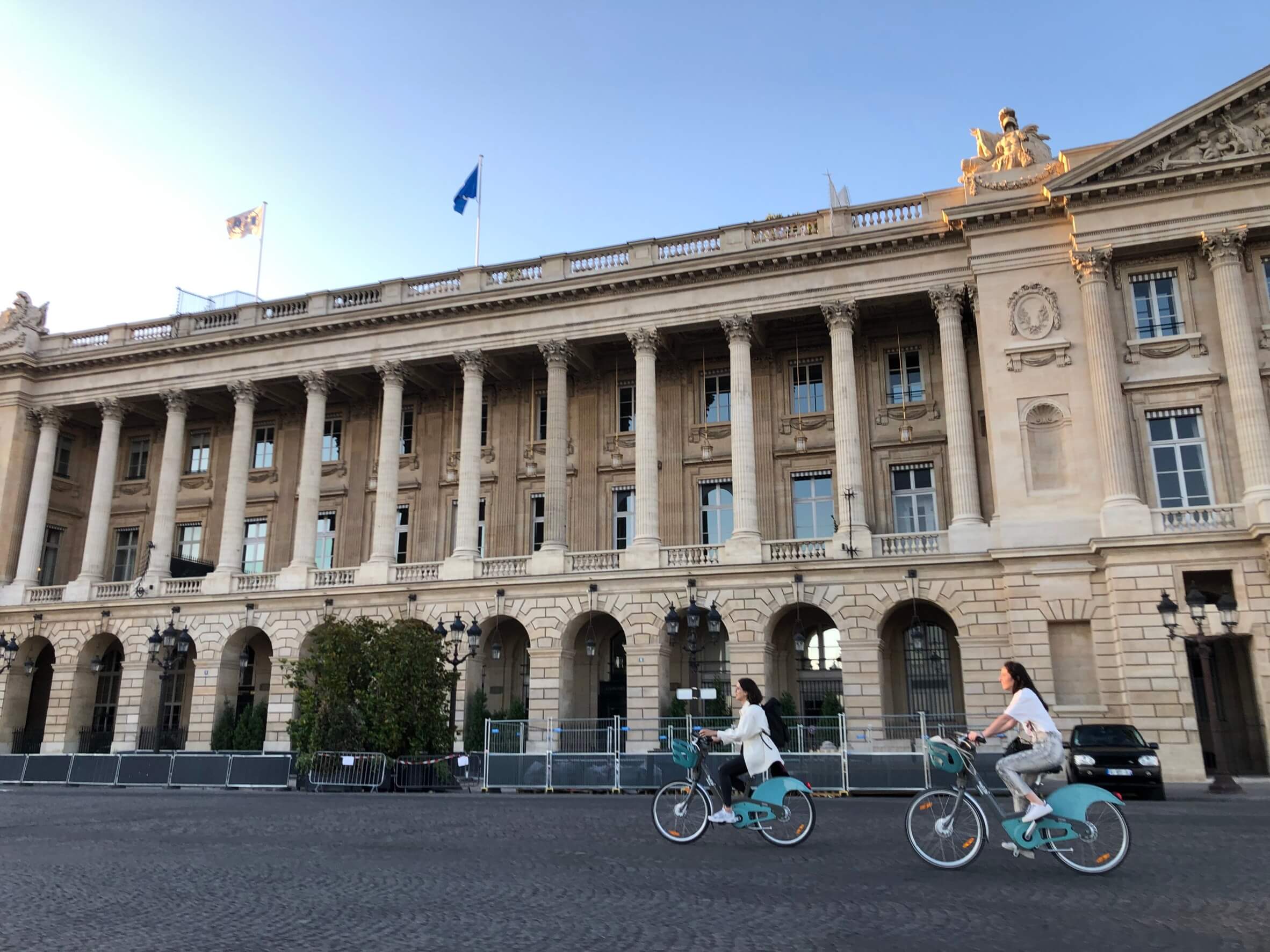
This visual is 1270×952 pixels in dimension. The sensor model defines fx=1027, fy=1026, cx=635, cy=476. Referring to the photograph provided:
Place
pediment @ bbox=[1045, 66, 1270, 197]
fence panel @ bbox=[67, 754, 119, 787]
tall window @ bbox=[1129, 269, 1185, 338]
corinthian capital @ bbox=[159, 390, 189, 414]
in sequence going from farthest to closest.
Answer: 1. corinthian capital @ bbox=[159, 390, 189, 414]
2. tall window @ bbox=[1129, 269, 1185, 338]
3. pediment @ bbox=[1045, 66, 1270, 197]
4. fence panel @ bbox=[67, 754, 119, 787]

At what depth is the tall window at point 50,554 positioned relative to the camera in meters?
44.3

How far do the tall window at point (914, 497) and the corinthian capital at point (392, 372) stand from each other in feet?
60.8

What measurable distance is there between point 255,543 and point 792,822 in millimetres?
35996

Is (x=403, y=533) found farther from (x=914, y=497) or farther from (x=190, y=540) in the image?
(x=914, y=497)

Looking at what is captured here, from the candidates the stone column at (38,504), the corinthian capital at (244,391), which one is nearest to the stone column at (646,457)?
the corinthian capital at (244,391)

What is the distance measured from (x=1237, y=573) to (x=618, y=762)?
1707 cm

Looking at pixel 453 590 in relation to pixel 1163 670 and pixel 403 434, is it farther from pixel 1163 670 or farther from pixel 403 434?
pixel 1163 670

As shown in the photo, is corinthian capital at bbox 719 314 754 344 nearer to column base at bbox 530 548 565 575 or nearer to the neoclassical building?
the neoclassical building

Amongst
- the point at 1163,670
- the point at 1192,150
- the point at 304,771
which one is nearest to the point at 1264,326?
the point at 1192,150

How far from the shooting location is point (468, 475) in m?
37.1

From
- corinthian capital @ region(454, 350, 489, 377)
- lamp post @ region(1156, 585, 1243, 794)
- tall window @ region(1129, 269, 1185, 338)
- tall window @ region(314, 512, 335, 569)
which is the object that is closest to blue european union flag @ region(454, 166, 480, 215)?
corinthian capital @ region(454, 350, 489, 377)

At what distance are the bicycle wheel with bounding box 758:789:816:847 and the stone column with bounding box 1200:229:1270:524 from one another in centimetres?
2133

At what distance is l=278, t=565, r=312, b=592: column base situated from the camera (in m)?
37.8

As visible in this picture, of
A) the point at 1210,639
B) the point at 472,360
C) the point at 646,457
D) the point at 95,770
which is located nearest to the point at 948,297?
the point at 646,457
